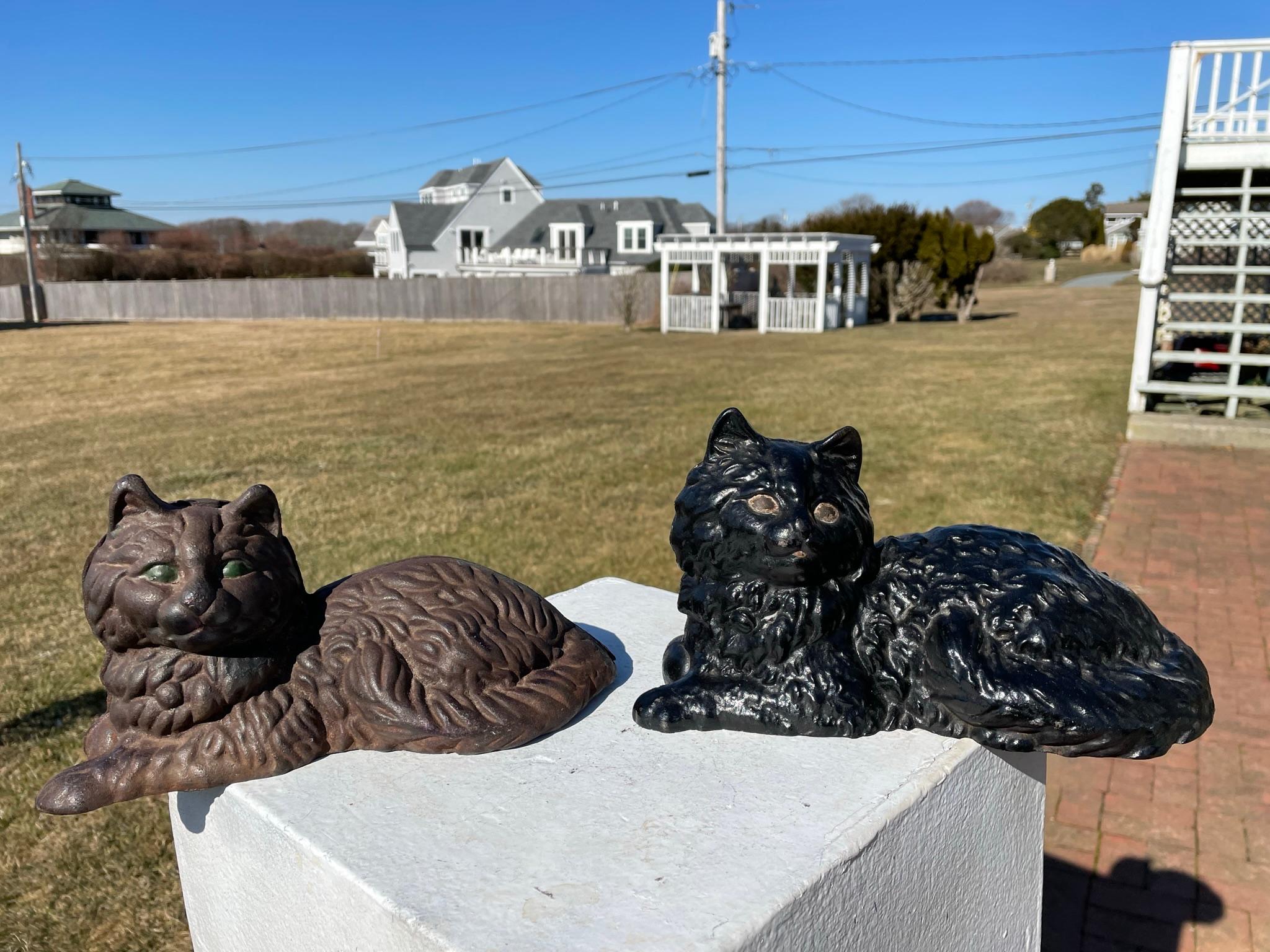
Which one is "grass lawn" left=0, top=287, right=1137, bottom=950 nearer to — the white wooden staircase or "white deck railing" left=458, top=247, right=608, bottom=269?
the white wooden staircase

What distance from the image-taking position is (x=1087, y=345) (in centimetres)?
1914

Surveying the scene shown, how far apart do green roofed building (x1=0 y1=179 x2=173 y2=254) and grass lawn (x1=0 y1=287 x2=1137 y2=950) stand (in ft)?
161

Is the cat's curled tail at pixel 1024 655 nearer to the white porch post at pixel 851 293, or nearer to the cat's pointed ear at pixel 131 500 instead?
the cat's pointed ear at pixel 131 500

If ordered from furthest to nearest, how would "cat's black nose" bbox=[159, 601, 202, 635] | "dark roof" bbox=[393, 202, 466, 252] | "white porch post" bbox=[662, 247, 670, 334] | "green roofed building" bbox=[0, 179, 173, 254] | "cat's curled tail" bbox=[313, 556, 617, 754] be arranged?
1. "green roofed building" bbox=[0, 179, 173, 254]
2. "dark roof" bbox=[393, 202, 466, 252]
3. "white porch post" bbox=[662, 247, 670, 334]
4. "cat's curled tail" bbox=[313, 556, 617, 754]
5. "cat's black nose" bbox=[159, 601, 202, 635]

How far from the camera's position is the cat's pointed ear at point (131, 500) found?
209 cm

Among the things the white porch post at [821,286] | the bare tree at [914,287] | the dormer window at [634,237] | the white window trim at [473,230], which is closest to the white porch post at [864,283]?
the bare tree at [914,287]

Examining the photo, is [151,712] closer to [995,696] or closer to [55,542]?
A: [995,696]

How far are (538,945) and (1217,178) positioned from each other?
12.6 metres

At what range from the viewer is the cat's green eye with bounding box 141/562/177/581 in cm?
202

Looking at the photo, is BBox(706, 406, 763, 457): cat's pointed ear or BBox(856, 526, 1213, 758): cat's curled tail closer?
BBox(856, 526, 1213, 758): cat's curled tail

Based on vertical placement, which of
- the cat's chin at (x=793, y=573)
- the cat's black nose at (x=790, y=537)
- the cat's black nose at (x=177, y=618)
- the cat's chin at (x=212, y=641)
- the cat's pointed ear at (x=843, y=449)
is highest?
the cat's pointed ear at (x=843, y=449)

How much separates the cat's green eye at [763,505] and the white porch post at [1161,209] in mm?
9393

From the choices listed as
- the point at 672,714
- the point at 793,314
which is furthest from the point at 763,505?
the point at 793,314

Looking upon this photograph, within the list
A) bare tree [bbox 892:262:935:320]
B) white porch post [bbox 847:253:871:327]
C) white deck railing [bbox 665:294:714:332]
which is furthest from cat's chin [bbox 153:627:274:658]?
bare tree [bbox 892:262:935:320]
